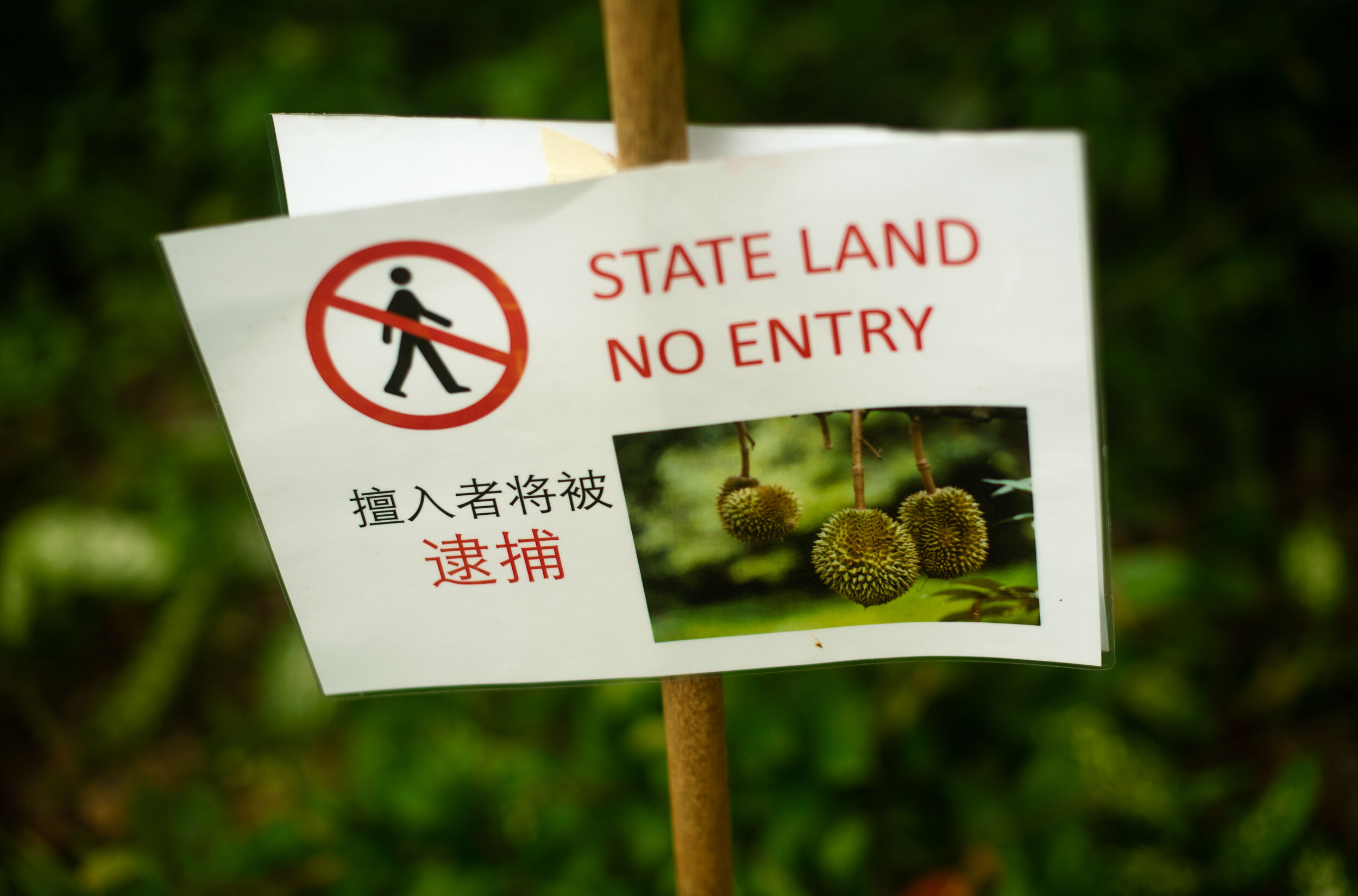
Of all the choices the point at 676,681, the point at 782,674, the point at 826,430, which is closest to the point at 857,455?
the point at 826,430

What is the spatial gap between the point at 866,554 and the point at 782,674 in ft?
2.91

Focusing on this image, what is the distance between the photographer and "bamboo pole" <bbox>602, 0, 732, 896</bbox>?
0.42 meters

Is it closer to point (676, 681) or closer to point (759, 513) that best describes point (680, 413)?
point (759, 513)

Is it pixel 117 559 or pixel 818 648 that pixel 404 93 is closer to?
pixel 117 559

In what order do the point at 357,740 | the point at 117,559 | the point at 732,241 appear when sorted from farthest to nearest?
the point at 117,559, the point at 357,740, the point at 732,241

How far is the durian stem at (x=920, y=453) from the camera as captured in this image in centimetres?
43

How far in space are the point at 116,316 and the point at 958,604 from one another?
2374mm

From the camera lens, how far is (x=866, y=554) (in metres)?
0.45

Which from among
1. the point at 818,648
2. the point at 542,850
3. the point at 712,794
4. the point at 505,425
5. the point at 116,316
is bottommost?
the point at 542,850

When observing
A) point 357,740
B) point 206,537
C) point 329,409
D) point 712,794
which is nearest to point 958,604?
point 712,794

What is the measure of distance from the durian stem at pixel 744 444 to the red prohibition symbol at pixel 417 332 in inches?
4.7

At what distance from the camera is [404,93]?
5.47 ft

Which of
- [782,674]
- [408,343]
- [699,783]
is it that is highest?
[408,343]

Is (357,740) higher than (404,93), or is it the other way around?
(404,93)
